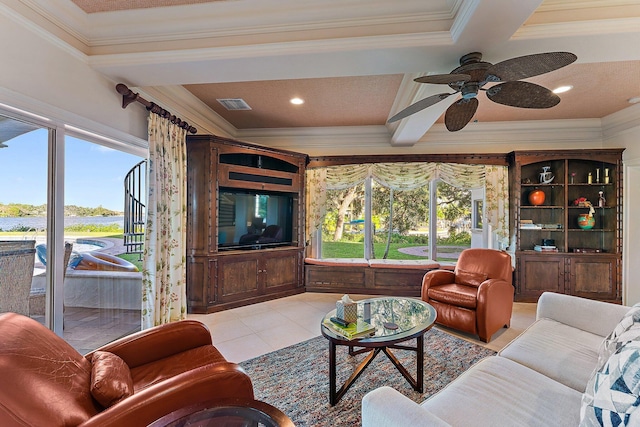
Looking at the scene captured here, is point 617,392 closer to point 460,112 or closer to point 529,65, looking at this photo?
point 529,65

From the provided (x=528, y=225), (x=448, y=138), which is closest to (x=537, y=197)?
(x=528, y=225)

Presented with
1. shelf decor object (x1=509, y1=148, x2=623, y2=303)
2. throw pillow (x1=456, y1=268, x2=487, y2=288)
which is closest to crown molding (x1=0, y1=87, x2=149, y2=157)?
throw pillow (x1=456, y1=268, x2=487, y2=288)

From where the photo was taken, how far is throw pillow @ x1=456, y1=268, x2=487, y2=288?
3.27 m

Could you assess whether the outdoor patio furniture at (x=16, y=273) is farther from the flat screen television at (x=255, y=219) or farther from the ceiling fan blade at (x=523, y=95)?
the ceiling fan blade at (x=523, y=95)

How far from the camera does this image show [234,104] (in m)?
3.83

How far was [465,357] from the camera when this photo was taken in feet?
8.21

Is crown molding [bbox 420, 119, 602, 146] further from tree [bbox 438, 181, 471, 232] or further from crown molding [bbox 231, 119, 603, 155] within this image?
tree [bbox 438, 181, 471, 232]

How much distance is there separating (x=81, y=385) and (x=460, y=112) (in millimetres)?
2851

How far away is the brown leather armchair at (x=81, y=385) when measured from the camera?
3.04 ft

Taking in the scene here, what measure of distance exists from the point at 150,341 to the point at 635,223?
6.04m

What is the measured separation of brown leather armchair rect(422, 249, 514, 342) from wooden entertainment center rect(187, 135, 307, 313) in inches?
88.0

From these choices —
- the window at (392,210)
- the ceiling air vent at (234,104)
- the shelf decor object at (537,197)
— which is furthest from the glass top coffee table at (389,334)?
the shelf decor object at (537,197)

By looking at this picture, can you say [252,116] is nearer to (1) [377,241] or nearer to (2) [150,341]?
(1) [377,241]

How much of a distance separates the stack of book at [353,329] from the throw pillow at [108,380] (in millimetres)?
1199
